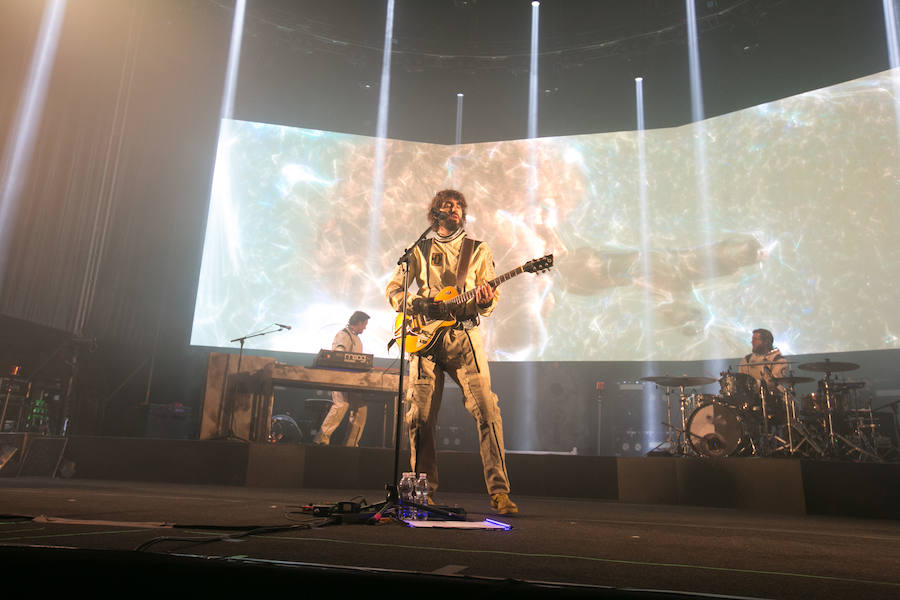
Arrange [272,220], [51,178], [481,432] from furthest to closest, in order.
Result: [272,220] → [51,178] → [481,432]

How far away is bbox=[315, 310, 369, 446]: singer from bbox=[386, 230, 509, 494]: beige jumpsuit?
379 centimetres

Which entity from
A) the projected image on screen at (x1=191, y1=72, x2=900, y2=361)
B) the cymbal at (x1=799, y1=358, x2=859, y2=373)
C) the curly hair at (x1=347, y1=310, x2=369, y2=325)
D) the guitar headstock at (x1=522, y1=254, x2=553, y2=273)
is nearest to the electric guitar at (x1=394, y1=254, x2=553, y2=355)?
the guitar headstock at (x1=522, y1=254, x2=553, y2=273)

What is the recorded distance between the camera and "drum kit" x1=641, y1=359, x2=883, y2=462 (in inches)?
230

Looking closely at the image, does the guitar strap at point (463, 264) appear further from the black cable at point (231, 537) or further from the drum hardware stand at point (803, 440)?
the drum hardware stand at point (803, 440)

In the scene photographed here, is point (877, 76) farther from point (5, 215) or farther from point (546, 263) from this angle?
point (5, 215)

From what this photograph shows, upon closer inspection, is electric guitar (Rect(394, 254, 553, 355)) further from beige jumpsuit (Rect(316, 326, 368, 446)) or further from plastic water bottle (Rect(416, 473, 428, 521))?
beige jumpsuit (Rect(316, 326, 368, 446))

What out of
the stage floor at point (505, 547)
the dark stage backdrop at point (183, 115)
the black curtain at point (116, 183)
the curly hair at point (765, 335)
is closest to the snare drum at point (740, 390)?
the curly hair at point (765, 335)

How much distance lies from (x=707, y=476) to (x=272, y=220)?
23.6 feet

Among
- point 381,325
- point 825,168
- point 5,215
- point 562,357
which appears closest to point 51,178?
point 5,215

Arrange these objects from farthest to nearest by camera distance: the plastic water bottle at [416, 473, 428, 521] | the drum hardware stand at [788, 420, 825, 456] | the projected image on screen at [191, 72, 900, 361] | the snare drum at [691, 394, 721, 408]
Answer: the projected image on screen at [191, 72, 900, 361] < the snare drum at [691, 394, 721, 408] < the drum hardware stand at [788, 420, 825, 456] < the plastic water bottle at [416, 473, 428, 521]

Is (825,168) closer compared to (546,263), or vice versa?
(546,263)

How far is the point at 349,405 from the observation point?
746 cm

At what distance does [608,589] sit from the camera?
3.85 feet

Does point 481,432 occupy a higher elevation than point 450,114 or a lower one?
lower
